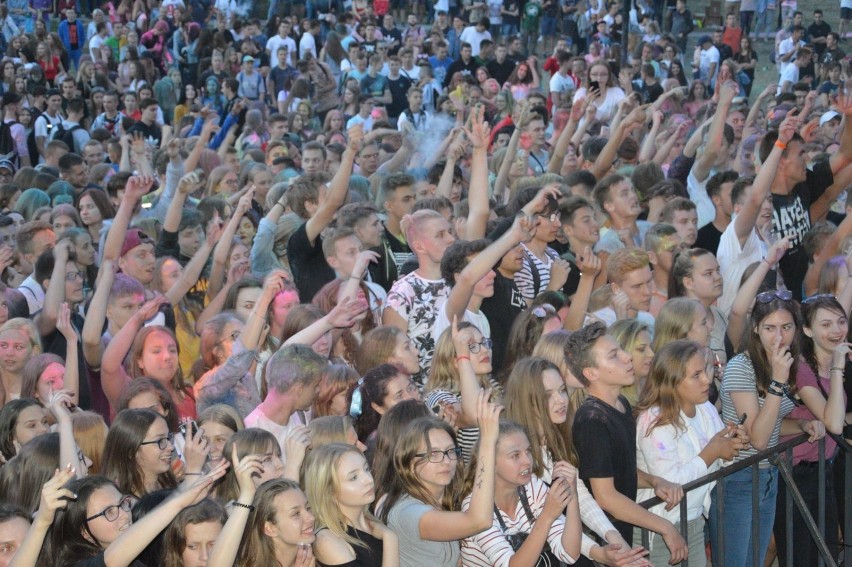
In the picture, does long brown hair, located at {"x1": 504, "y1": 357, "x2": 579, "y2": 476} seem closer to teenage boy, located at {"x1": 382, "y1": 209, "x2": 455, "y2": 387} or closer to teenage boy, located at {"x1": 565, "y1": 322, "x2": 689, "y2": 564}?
teenage boy, located at {"x1": 565, "y1": 322, "x2": 689, "y2": 564}

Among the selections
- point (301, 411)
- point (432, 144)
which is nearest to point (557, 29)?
point (432, 144)

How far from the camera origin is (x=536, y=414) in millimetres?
5074

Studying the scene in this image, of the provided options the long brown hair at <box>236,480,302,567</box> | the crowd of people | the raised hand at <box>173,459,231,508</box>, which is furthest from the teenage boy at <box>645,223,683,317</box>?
the raised hand at <box>173,459,231,508</box>

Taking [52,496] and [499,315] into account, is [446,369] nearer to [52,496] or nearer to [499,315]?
[499,315]

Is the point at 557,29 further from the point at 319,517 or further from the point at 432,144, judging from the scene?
the point at 319,517

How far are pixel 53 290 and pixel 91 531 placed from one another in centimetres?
255

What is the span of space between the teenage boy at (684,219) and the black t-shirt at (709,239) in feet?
1.52

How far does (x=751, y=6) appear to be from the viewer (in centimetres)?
2111

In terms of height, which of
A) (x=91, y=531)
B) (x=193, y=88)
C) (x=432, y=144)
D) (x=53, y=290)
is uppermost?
(x=91, y=531)

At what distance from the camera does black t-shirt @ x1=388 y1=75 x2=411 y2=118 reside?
1652cm

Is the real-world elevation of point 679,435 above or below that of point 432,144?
above

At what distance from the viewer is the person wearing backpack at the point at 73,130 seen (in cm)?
1359

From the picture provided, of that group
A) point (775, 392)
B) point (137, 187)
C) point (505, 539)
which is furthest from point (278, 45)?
point (505, 539)

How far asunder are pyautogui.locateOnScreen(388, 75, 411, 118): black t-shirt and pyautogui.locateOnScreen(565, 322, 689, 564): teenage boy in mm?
11528
